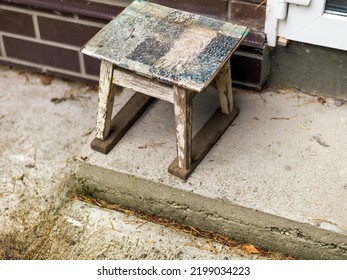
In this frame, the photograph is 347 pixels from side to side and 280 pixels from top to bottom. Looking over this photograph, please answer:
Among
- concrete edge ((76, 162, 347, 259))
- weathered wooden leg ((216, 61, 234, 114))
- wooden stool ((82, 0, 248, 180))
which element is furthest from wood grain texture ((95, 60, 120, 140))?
weathered wooden leg ((216, 61, 234, 114))

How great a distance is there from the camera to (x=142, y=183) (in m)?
2.82

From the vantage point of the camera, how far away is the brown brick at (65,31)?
10.9ft

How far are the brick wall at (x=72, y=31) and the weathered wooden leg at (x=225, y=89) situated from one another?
221mm

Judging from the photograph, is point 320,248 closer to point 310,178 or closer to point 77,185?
point 310,178

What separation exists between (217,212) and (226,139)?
362 mm

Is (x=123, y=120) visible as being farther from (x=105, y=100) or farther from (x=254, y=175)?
(x=254, y=175)

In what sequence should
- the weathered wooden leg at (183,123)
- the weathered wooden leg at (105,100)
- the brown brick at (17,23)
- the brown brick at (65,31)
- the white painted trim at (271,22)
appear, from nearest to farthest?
the weathered wooden leg at (183,123), the weathered wooden leg at (105,100), the white painted trim at (271,22), the brown brick at (65,31), the brown brick at (17,23)

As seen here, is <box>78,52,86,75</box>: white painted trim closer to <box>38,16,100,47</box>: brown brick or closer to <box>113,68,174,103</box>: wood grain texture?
<box>38,16,100,47</box>: brown brick

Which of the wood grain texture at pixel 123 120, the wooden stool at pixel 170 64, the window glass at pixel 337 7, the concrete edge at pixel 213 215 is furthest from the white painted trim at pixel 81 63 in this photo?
the window glass at pixel 337 7

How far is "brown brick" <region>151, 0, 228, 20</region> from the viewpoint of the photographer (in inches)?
120

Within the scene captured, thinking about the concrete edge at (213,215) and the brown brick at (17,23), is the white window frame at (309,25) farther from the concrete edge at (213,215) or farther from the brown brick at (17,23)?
the brown brick at (17,23)

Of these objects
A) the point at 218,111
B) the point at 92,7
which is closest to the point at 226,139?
the point at 218,111

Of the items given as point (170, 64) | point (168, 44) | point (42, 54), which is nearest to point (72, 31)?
point (42, 54)

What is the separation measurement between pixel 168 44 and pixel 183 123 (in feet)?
1.08
